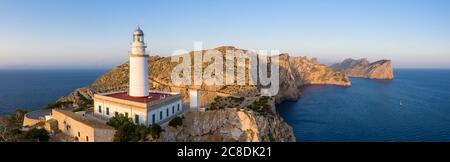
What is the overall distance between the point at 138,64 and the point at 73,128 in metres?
7.17

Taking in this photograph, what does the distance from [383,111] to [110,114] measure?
5367cm

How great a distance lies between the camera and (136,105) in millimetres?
24328

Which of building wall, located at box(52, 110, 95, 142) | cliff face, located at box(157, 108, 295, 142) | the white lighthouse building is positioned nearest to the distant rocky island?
cliff face, located at box(157, 108, 295, 142)

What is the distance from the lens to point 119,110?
2553 cm

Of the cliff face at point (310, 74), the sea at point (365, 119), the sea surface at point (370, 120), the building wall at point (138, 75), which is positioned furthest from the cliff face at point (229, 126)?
the cliff face at point (310, 74)

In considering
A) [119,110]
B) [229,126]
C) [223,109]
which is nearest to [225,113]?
[223,109]

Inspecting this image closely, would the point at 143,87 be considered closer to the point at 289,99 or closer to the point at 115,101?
the point at 115,101

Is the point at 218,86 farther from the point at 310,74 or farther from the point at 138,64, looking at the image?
the point at 310,74

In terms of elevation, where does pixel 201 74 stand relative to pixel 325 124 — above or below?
above

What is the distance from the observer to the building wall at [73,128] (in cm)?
2160

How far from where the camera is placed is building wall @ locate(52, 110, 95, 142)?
21597mm

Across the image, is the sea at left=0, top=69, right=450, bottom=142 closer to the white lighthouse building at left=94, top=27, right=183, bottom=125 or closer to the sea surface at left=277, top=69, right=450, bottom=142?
the sea surface at left=277, top=69, right=450, bottom=142

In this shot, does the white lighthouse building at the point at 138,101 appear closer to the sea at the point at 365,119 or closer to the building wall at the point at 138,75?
the building wall at the point at 138,75
